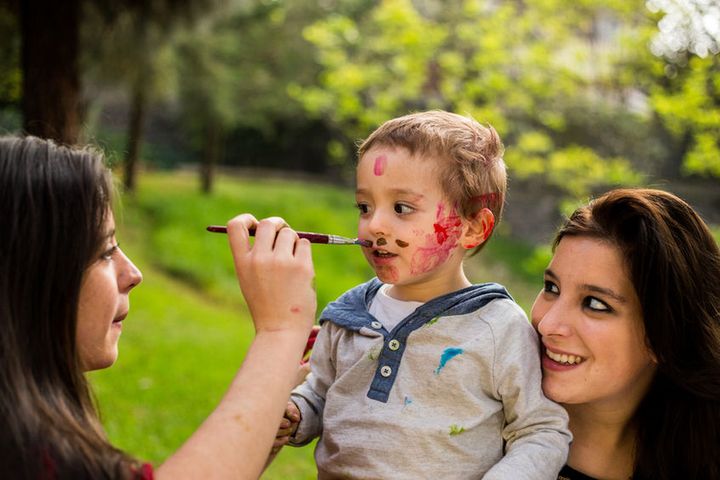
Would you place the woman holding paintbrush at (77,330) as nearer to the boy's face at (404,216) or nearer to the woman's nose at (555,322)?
the boy's face at (404,216)

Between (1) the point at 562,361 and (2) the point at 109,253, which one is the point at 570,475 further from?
(2) the point at 109,253

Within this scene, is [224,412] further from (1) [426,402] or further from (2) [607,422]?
(2) [607,422]

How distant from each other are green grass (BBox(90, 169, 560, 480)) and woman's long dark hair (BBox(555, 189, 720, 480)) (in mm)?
1187

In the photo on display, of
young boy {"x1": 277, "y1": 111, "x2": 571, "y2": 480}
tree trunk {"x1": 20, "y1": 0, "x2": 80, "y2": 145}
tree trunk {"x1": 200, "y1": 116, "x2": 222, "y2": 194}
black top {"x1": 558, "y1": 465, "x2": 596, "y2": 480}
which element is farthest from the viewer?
tree trunk {"x1": 200, "y1": 116, "x2": 222, "y2": 194}

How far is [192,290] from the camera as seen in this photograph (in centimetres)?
1069

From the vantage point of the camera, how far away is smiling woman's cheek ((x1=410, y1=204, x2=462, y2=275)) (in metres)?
1.93

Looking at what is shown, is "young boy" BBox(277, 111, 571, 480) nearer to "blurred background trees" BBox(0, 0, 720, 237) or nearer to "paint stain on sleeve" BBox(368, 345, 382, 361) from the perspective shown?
"paint stain on sleeve" BBox(368, 345, 382, 361)

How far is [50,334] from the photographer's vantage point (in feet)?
4.60

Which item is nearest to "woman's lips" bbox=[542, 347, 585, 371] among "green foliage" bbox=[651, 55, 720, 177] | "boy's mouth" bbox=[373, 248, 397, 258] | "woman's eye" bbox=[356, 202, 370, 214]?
"boy's mouth" bbox=[373, 248, 397, 258]

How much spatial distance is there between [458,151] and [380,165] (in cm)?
20

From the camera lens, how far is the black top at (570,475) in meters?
1.98

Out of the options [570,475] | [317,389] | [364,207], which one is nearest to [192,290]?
[317,389]

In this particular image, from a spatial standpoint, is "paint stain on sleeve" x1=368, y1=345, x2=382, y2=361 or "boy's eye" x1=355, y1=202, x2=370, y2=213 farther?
"boy's eye" x1=355, y1=202, x2=370, y2=213

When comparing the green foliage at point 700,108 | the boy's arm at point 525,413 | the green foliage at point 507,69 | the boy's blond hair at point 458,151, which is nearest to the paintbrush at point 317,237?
the boy's blond hair at point 458,151
